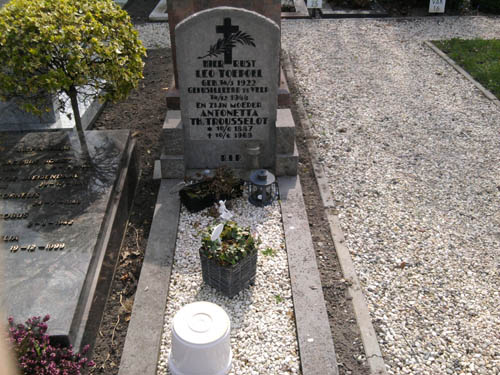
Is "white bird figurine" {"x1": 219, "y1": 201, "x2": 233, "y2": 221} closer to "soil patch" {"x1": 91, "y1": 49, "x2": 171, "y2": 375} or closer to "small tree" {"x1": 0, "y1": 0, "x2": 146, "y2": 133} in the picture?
"soil patch" {"x1": 91, "y1": 49, "x2": 171, "y2": 375}

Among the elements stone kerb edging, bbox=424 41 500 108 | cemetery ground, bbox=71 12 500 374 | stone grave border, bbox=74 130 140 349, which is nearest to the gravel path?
cemetery ground, bbox=71 12 500 374

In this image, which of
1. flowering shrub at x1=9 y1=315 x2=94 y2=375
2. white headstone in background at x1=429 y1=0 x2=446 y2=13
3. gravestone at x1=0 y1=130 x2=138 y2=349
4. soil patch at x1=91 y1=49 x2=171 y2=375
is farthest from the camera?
white headstone in background at x1=429 y1=0 x2=446 y2=13

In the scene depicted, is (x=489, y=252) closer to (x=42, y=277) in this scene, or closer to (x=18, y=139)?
(x=42, y=277)

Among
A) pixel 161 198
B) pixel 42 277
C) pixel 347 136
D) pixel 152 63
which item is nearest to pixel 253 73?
pixel 161 198

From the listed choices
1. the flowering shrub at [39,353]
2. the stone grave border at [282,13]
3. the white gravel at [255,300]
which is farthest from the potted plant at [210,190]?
the stone grave border at [282,13]

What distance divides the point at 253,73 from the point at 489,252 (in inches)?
149

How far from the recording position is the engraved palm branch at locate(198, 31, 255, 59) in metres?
6.36

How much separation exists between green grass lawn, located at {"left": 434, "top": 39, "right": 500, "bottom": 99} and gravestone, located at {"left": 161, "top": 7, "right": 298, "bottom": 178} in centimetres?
574

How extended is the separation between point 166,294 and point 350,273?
2.09 metres

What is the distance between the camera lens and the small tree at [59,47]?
19.2 feet

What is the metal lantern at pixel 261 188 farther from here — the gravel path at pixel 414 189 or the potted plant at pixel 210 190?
the gravel path at pixel 414 189

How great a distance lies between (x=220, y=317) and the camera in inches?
165

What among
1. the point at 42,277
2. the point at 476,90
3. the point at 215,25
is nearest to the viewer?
the point at 42,277

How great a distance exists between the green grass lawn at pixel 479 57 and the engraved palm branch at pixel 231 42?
6228 millimetres
